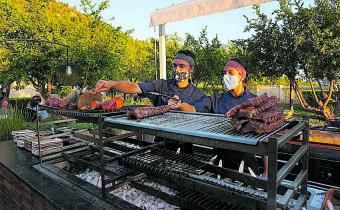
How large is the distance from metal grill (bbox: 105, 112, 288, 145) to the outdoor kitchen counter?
701 millimetres

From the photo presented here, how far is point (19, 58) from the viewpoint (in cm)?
1216

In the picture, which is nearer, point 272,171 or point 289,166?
point 272,171

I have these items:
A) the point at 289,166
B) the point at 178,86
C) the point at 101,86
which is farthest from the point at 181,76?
the point at 289,166

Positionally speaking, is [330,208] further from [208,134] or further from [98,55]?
[98,55]

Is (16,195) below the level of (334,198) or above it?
below

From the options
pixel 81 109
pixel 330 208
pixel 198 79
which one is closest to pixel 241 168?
pixel 330 208

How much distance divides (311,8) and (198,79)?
12.4 ft

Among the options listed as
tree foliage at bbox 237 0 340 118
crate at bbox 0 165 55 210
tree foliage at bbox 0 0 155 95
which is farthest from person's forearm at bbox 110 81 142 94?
tree foliage at bbox 0 0 155 95

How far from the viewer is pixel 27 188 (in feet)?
8.09

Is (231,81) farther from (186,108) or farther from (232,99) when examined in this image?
(186,108)

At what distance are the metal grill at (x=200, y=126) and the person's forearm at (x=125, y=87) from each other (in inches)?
22.6

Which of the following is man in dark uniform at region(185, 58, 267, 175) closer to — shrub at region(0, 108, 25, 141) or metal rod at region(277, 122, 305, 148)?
metal rod at region(277, 122, 305, 148)

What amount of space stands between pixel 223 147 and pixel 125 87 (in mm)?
1647

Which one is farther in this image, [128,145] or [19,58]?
[19,58]
